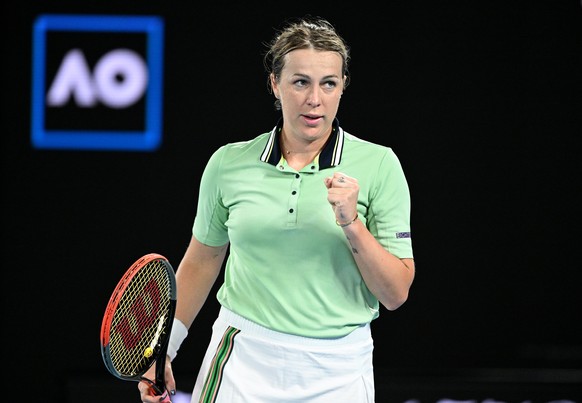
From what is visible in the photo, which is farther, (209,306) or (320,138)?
(209,306)

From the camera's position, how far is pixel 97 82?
4605 mm

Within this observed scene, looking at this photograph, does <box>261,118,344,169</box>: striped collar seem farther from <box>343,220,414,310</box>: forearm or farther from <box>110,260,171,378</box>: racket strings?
<box>110,260,171,378</box>: racket strings

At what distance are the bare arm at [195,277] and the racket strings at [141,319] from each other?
5cm

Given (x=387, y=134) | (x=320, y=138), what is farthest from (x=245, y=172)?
(x=387, y=134)

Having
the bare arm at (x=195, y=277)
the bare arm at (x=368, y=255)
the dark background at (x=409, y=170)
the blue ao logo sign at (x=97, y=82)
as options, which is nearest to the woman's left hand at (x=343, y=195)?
the bare arm at (x=368, y=255)

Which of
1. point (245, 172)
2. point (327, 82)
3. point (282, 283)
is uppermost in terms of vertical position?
point (327, 82)

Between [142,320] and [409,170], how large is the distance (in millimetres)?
2296

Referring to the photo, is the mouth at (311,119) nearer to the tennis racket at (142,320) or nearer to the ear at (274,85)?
the ear at (274,85)

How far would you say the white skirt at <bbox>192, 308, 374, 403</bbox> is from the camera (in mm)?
2361

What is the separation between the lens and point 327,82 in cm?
244

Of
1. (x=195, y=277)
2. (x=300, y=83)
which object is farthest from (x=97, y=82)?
(x=300, y=83)

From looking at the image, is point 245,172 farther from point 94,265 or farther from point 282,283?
point 94,265

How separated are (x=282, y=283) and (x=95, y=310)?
8.21 ft

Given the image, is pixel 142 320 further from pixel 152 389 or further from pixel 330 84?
pixel 330 84
